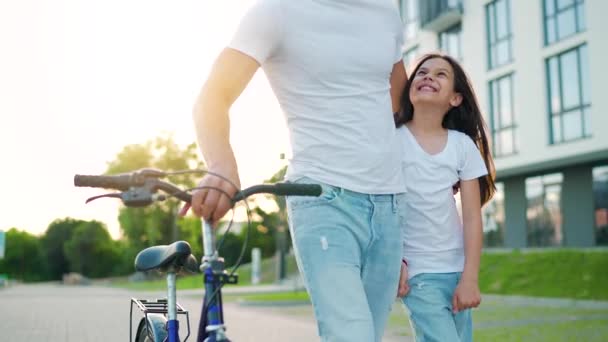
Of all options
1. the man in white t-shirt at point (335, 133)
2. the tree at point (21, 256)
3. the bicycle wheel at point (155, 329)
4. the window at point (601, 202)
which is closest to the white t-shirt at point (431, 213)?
the man in white t-shirt at point (335, 133)

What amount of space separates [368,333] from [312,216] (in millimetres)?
425

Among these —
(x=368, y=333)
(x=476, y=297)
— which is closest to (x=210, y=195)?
(x=368, y=333)

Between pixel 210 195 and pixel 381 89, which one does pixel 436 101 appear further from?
pixel 210 195

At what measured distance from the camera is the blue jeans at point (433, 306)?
3.40 m

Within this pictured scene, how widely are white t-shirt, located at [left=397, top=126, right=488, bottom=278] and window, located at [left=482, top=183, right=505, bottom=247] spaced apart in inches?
1118

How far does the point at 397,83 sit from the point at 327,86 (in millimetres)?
954

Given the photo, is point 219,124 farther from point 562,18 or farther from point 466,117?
point 562,18

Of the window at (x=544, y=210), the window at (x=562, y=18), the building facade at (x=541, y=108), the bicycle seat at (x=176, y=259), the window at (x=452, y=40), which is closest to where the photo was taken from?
the bicycle seat at (x=176, y=259)

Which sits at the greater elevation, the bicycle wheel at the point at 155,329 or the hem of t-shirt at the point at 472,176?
the hem of t-shirt at the point at 472,176

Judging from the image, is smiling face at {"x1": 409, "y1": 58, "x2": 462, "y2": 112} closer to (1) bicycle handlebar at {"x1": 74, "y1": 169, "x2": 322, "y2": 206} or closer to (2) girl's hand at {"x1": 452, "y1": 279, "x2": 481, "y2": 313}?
(2) girl's hand at {"x1": 452, "y1": 279, "x2": 481, "y2": 313}

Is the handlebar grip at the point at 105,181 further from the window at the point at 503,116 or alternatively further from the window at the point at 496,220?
the window at the point at 496,220

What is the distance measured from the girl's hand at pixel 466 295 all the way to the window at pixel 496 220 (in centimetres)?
2853

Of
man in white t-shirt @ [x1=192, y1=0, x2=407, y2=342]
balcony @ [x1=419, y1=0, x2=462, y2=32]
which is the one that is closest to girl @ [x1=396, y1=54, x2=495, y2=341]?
man in white t-shirt @ [x1=192, y1=0, x2=407, y2=342]

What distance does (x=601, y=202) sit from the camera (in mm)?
26172
